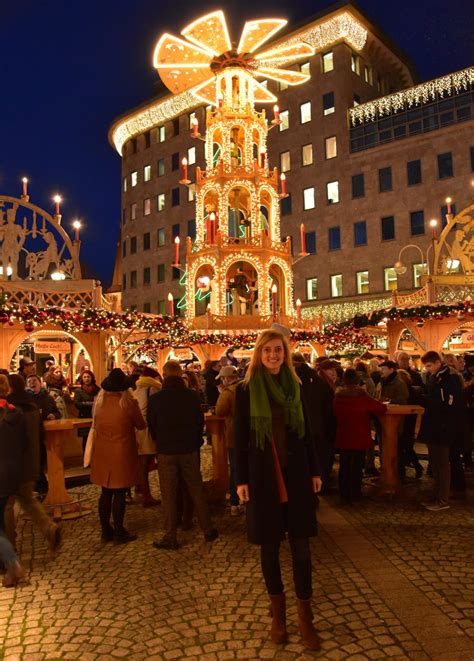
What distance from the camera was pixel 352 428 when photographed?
7.57m

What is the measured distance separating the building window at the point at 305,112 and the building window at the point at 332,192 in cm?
558

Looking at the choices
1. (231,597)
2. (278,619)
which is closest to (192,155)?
(231,597)

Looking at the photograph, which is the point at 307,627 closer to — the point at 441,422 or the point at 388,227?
the point at 441,422

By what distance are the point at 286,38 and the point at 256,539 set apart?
45.2 meters

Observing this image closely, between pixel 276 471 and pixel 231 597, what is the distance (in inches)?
59.3

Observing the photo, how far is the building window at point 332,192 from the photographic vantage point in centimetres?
4006

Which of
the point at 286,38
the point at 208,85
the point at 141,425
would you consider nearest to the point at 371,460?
the point at 141,425

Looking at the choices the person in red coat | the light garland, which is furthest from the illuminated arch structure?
the person in red coat

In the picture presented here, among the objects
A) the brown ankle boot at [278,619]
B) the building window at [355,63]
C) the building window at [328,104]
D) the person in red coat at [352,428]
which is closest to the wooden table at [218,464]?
the person in red coat at [352,428]

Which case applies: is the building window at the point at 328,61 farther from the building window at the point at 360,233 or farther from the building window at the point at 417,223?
the building window at the point at 417,223

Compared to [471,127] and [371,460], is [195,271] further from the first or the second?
[471,127]

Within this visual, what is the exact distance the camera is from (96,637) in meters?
3.98

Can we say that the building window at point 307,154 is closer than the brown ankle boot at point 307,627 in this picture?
No

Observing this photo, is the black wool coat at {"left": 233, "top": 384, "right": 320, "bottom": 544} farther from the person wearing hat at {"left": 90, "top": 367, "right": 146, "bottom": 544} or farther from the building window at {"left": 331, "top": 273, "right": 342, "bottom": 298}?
the building window at {"left": 331, "top": 273, "right": 342, "bottom": 298}
